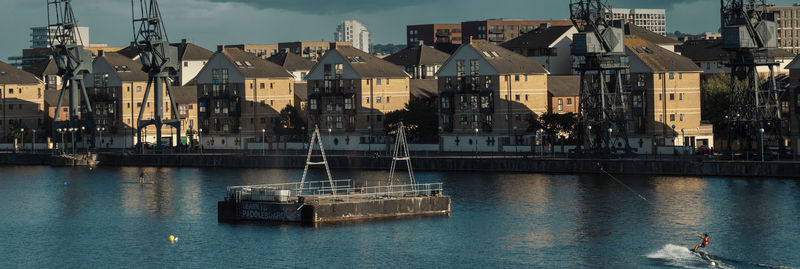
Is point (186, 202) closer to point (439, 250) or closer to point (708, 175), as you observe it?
point (439, 250)

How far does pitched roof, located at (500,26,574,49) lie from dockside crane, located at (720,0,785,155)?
5493cm

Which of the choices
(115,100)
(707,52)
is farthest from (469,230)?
(115,100)

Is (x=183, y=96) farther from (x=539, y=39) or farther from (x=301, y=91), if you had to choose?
(x=539, y=39)

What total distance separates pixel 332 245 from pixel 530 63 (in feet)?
261

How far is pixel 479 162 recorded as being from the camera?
13425cm

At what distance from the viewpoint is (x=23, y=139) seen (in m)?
183

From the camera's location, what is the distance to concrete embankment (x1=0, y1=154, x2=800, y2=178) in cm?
11819

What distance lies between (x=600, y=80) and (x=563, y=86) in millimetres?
32758

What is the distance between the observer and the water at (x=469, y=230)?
75125mm

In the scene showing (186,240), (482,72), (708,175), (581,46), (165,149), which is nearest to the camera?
(186,240)

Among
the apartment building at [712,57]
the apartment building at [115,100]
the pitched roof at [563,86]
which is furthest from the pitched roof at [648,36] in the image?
the apartment building at [115,100]

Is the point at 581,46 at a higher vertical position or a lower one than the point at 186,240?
higher

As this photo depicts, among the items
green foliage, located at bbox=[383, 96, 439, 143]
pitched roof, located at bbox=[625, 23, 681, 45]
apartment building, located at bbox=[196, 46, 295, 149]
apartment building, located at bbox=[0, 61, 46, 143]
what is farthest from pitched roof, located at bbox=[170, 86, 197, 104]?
pitched roof, located at bbox=[625, 23, 681, 45]

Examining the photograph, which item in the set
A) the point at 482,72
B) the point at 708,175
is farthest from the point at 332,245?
the point at 482,72
